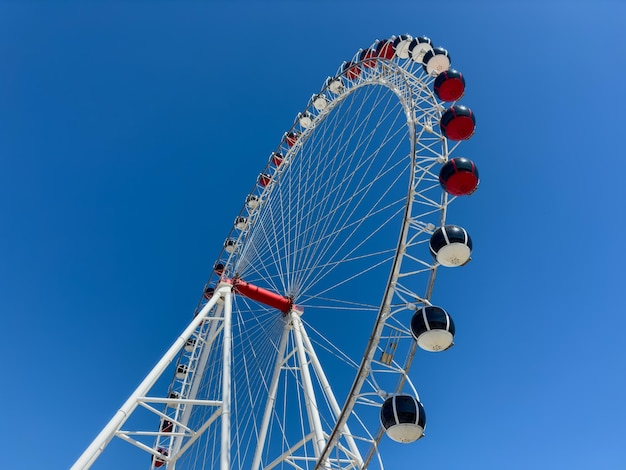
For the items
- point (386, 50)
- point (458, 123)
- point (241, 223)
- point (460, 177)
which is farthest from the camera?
point (241, 223)

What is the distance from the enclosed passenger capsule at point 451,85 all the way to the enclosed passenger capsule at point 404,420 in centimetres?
819

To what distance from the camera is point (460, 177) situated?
9.41m

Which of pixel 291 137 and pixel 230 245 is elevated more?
pixel 291 137

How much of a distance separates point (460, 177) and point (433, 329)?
352 cm

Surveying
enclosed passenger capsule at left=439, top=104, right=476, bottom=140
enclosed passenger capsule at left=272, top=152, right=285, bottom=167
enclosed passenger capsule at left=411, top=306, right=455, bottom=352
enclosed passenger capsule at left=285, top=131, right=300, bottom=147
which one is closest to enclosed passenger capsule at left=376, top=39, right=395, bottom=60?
enclosed passenger capsule at left=439, top=104, right=476, bottom=140

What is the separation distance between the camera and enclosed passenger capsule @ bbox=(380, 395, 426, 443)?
699cm

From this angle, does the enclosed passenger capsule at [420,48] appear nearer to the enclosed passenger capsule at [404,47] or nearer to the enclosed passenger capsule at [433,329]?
the enclosed passenger capsule at [404,47]

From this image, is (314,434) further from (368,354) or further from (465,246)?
(465,246)

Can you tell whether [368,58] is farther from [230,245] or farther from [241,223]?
[230,245]

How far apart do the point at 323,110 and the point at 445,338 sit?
12.7 metres

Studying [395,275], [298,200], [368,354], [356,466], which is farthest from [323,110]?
[356,466]

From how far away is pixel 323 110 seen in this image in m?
18.2

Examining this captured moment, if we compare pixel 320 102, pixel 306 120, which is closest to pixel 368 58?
pixel 320 102

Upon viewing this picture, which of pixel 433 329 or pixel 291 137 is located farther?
pixel 291 137
